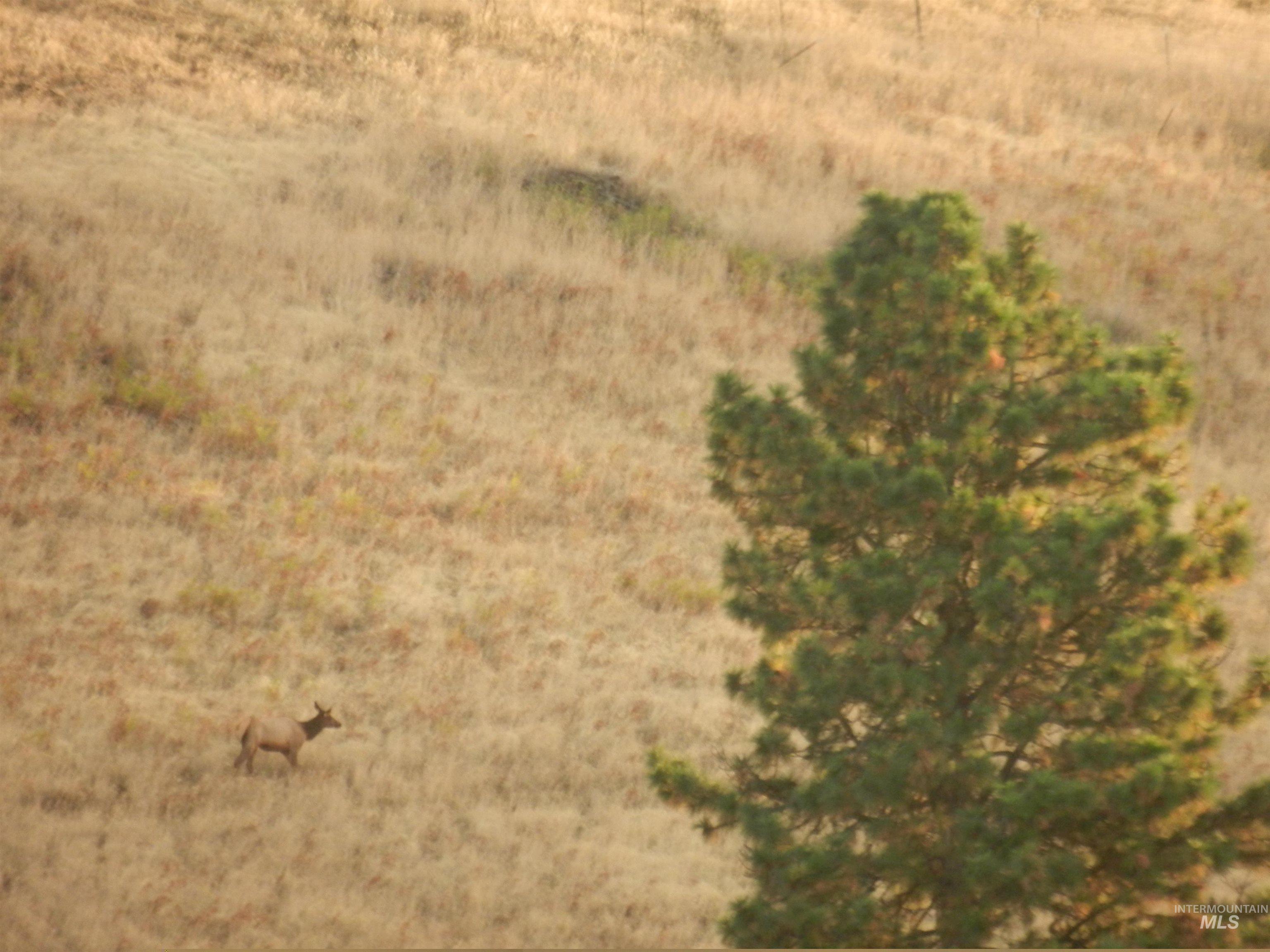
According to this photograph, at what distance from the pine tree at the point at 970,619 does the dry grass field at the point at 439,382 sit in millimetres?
3312

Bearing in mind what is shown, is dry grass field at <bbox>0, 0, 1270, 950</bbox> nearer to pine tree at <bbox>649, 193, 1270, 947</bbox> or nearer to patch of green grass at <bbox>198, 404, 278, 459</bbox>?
patch of green grass at <bbox>198, 404, 278, 459</bbox>

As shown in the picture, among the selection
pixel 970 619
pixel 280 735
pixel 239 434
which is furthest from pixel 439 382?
pixel 970 619

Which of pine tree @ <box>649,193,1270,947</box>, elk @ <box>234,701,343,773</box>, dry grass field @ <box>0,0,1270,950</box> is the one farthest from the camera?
elk @ <box>234,701,343,773</box>

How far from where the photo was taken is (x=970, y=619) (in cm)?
693

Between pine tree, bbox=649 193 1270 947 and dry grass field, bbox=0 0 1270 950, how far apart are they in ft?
10.9

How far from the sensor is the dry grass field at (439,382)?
33.0ft

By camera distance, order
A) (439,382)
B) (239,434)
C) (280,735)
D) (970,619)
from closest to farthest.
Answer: (970,619) < (280,735) < (239,434) < (439,382)

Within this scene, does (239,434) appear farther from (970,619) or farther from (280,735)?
(970,619)

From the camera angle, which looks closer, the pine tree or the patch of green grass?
the pine tree

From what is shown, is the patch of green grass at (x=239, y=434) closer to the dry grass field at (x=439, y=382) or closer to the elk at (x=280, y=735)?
the dry grass field at (x=439, y=382)

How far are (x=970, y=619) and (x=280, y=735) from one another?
5.63 meters

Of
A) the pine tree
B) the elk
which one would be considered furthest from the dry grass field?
the pine tree

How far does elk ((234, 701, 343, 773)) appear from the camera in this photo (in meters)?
10.2

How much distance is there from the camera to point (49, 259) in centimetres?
1689
